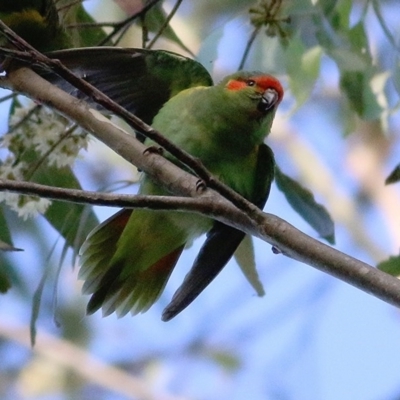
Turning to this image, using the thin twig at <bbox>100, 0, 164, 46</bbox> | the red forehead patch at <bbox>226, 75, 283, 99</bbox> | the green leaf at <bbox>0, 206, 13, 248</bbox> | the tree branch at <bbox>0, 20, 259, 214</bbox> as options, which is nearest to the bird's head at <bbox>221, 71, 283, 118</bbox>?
the red forehead patch at <bbox>226, 75, 283, 99</bbox>

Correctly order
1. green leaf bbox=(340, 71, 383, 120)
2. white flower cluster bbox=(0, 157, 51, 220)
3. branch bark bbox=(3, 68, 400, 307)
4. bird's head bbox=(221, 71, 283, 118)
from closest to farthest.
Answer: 1. branch bark bbox=(3, 68, 400, 307)
2. white flower cluster bbox=(0, 157, 51, 220)
3. bird's head bbox=(221, 71, 283, 118)
4. green leaf bbox=(340, 71, 383, 120)

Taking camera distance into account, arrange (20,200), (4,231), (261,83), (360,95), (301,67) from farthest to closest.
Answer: (301,67), (360,95), (261,83), (4,231), (20,200)

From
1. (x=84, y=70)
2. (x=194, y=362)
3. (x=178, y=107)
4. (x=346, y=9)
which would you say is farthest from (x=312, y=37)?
(x=194, y=362)

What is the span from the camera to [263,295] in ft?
5.38

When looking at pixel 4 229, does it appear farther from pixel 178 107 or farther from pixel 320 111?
pixel 320 111

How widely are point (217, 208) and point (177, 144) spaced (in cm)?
60

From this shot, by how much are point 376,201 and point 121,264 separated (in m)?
3.38

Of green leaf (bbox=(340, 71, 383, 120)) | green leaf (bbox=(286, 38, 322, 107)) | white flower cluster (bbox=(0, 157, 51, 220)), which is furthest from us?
green leaf (bbox=(286, 38, 322, 107))

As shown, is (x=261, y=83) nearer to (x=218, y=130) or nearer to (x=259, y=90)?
(x=259, y=90)

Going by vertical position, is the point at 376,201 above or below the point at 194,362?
above

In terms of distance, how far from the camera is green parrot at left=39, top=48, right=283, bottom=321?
64.5 inches

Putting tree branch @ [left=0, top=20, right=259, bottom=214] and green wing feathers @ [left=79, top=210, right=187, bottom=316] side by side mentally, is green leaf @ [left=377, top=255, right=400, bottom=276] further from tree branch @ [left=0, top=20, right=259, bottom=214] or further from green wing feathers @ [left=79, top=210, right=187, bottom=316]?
tree branch @ [left=0, top=20, right=259, bottom=214]

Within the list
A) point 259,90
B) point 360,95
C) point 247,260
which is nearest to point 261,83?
point 259,90

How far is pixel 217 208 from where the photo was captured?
3.43 ft
